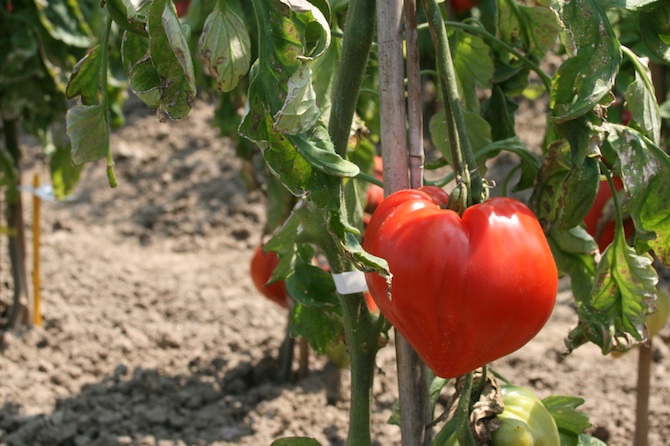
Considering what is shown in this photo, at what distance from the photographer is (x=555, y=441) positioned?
1.24 meters

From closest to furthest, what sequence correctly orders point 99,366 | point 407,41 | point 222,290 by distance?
point 407,41 → point 99,366 → point 222,290

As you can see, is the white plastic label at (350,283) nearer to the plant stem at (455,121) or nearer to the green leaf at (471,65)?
the plant stem at (455,121)

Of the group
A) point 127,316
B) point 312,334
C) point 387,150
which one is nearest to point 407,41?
point 387,150

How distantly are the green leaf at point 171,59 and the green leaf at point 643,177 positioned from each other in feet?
1.67

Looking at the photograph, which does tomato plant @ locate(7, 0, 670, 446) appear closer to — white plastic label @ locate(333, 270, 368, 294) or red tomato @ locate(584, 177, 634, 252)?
white plastic label @ locate(333, 270, 368, 294)

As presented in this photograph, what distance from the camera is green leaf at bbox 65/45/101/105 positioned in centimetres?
117

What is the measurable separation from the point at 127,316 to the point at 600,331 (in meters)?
1.69

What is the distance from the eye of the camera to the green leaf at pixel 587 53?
102 cm

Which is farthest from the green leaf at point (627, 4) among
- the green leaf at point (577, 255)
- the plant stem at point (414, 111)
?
the green leaf at point (577, 255)

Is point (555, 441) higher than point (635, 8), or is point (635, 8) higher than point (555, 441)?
point (635, 8)

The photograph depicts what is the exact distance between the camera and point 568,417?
136 cm

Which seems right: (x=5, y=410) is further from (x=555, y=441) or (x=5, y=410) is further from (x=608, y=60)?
(x=608, y=60)

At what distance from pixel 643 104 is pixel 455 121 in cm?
26

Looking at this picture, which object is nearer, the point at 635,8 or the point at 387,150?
the point at 635,8
